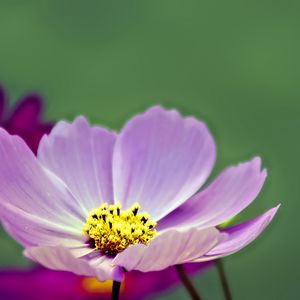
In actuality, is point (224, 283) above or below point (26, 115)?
below

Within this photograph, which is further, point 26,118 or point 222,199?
point 26,118

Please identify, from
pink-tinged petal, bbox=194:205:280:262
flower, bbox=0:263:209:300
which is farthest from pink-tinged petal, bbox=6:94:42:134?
pink-tinged petal, bbox=194:205:280:262

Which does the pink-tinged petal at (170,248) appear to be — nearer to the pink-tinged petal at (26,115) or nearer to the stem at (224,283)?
the stem at (224,283)

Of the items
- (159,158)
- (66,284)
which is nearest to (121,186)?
(159,158)

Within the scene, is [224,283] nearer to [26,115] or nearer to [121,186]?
[121,186]

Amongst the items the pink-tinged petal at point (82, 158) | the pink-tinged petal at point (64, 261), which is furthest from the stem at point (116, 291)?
the pink-tinged petal at point (82, 158)

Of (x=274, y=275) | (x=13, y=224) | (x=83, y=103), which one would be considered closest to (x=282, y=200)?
(x=274, y=275)
